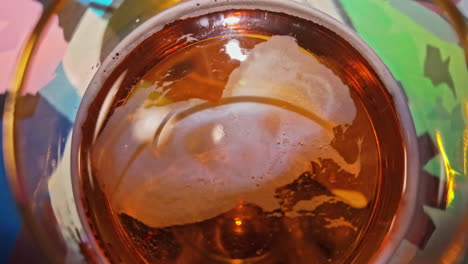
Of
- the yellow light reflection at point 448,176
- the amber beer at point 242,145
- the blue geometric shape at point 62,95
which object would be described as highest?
the blue geometric shape at point 62,95

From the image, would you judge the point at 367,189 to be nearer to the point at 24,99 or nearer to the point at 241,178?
the point at 241,178

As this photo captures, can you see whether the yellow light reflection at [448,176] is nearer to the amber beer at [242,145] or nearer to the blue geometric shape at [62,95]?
the amber beer at [242,145]

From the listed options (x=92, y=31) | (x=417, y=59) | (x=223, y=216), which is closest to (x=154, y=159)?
(x=223, y=216)

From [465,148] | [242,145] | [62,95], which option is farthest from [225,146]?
[465,148]

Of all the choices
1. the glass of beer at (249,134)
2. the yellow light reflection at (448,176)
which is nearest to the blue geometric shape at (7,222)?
the glass of beer at (249,134)

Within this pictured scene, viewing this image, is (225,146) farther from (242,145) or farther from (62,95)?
(62,95)

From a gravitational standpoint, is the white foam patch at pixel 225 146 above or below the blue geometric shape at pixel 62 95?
below

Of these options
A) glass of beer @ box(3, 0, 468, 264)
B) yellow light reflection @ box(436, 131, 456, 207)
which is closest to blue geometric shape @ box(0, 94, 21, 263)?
glass of beer @ box(3, 0, 468, 264)
